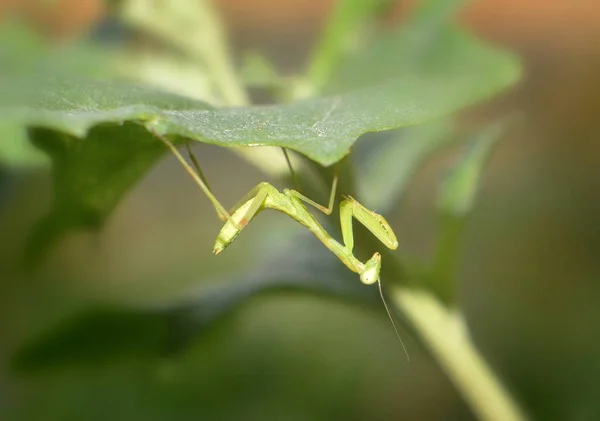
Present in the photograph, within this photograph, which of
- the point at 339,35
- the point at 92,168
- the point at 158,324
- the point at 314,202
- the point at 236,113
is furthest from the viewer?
the point at 339,35

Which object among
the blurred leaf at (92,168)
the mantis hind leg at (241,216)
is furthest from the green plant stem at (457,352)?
the blurred leaf at (92,168)

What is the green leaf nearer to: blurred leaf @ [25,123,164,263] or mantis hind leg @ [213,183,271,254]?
blurred leaf @ [25,123,164,263]

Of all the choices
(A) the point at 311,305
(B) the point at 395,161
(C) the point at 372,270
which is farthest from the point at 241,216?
(A) the point at 311,305

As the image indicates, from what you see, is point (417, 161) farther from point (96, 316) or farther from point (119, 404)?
point (119, 404)

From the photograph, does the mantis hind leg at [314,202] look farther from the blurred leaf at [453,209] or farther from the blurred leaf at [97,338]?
the blurred leaf at [97,338]

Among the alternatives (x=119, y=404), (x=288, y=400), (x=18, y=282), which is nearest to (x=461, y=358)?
(x=288, y=400)

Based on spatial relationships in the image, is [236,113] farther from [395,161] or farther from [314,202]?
[395,161]
